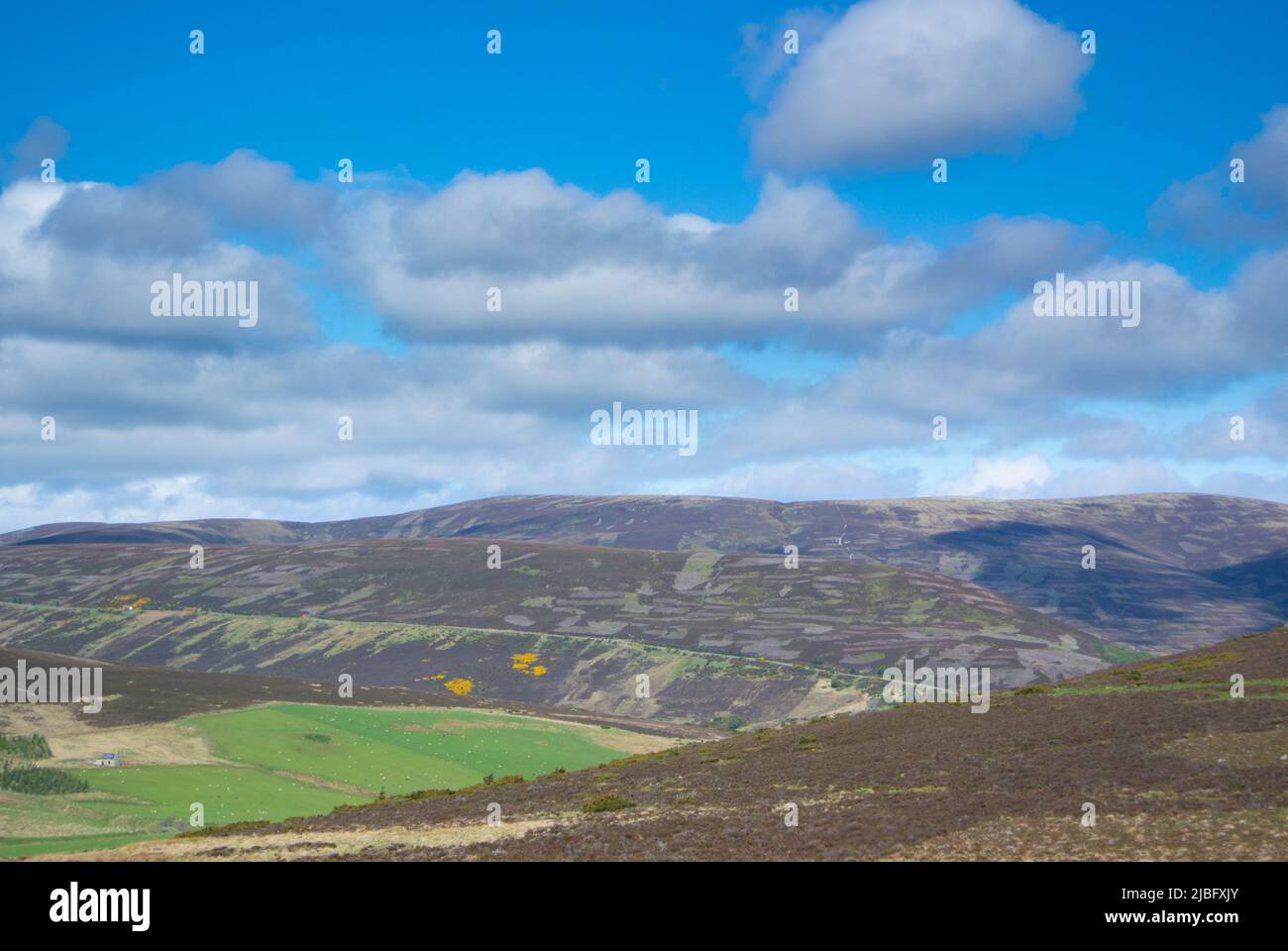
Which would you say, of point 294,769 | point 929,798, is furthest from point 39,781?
point 929,798

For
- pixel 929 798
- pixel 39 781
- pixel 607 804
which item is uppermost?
pixel 929 798

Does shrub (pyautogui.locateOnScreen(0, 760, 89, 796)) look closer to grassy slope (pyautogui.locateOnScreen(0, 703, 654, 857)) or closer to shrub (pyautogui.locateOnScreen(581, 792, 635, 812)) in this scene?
grassy slope (pyautogui.locateOnScreen(0, 703, 654, 857))

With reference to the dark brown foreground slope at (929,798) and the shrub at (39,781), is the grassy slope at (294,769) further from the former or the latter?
the dark brown foreground slope at (929,798)

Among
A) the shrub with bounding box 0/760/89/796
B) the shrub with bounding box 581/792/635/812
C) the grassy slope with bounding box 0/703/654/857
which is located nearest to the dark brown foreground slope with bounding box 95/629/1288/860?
the shrub with bounding box 581/792/635/812

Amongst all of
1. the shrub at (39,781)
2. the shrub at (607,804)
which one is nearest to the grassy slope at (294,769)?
the shrub at (39,781)

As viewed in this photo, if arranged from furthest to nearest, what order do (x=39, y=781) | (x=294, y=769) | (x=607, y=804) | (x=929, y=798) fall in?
(x=294, y=769), (x=39, y=781), (x=607, y=804), (x=929, y=798)

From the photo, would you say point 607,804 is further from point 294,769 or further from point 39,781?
point 294,769

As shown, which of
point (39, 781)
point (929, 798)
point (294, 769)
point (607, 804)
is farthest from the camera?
point (294, 769)
